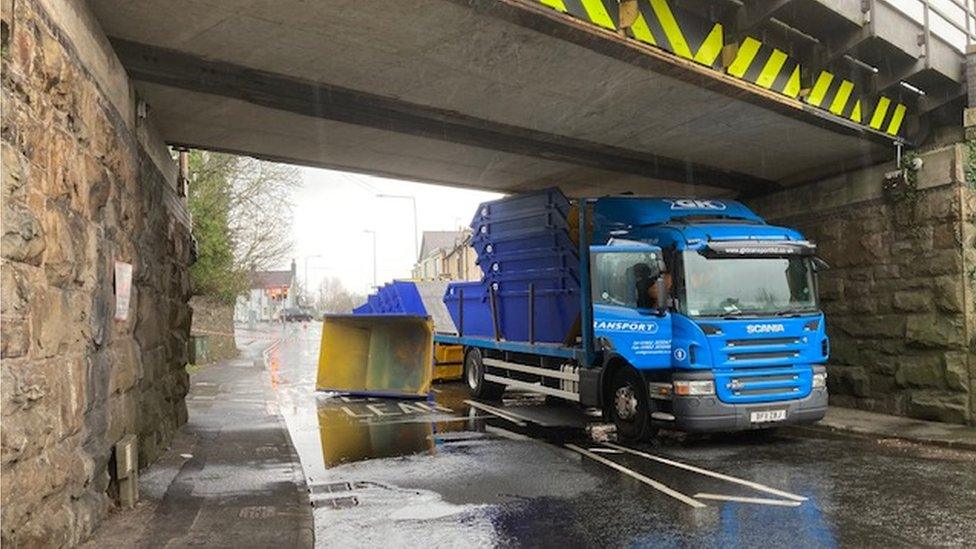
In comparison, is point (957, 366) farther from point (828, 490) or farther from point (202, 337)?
point (202, 337)

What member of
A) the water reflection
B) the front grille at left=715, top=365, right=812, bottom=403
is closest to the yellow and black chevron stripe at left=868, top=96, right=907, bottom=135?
the front grille at left=715, top=365, right=812, bottom=403

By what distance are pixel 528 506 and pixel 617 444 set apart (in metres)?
3.48

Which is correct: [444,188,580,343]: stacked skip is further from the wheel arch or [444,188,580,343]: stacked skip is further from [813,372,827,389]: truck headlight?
[813,372,827,389]: truck headlight

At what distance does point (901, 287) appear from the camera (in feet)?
38.9

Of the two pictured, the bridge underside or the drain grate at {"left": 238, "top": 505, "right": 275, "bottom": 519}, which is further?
the bridge underside

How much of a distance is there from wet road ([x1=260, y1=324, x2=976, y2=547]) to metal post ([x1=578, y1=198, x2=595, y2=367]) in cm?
124

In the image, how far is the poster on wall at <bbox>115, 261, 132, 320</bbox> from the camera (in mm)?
6352

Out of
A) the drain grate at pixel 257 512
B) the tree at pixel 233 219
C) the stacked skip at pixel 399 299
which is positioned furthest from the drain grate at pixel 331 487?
the tree at pixel 233 219

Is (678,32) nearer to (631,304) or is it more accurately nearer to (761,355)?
(631,304)

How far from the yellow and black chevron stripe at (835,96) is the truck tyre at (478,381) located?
7899mm

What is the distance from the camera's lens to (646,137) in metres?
11.3

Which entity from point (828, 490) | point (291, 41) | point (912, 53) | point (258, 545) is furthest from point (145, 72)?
point (912, 53)

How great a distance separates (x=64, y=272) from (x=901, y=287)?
1146cm

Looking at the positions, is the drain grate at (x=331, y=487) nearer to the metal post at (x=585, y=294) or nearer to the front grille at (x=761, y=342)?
the metal post at (x=585, y=294)
